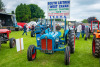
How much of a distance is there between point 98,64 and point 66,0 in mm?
3599

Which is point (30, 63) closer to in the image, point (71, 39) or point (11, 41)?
Answer: point (71, 39)

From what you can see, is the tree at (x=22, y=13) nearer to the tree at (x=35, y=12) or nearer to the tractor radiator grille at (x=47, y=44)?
the tree at (x=35, y=12)

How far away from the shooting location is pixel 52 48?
A: 479 cm

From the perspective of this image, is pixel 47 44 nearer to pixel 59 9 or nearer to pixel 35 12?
pixel 59 9

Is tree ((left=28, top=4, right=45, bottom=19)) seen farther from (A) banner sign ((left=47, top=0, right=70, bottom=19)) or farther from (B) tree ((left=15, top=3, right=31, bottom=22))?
(A) banner sign ((left=47, top=0, right=70, bottom=19))

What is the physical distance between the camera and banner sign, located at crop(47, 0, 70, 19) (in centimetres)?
598

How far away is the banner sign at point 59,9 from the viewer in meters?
5.98

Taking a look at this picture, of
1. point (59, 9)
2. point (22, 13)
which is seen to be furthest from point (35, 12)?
point (59, 9)

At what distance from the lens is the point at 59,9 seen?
6125 millimetres

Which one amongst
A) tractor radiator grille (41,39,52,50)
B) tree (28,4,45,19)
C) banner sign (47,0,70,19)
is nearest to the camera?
tractor radiator grille (41,39,52,50)

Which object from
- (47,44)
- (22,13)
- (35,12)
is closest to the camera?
(47,44)

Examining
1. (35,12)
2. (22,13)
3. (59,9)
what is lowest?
(59,9)

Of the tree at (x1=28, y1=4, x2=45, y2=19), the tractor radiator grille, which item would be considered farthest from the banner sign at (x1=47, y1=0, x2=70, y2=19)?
the tree at (x1=28, y1=4, x2=45, y2=19)

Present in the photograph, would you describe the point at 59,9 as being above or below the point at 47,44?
above
